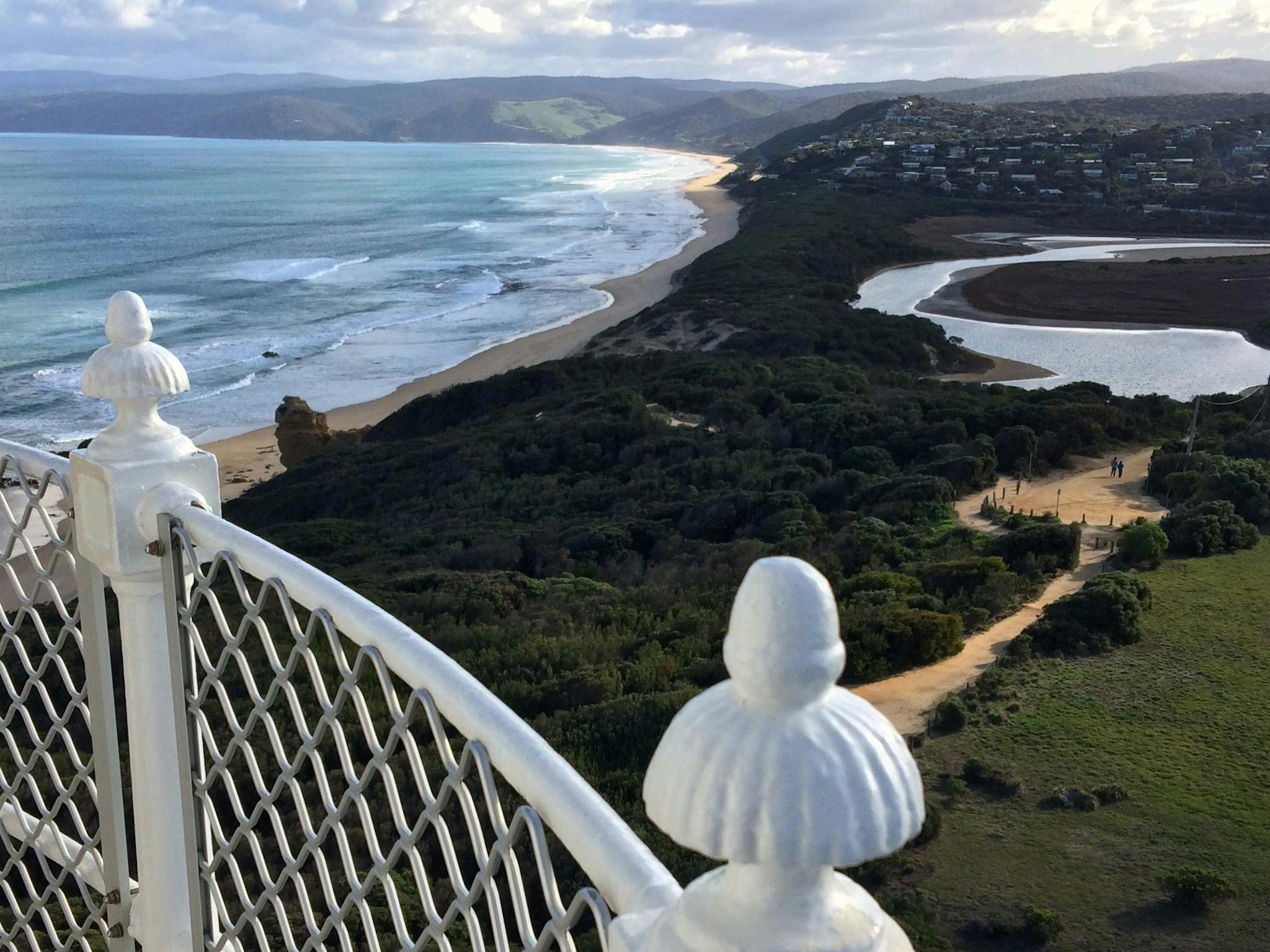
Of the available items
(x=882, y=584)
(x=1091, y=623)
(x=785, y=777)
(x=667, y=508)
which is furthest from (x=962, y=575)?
(x=785, y=777)

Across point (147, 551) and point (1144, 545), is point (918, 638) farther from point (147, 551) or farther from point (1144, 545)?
point (147, 551)

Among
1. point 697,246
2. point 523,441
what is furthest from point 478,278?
point 523,441

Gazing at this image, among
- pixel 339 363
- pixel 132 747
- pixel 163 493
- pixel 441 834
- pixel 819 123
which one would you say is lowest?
pixel 339 363

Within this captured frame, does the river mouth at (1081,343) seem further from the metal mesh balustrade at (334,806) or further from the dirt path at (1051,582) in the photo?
the metal mesh balustrade at (334,806)

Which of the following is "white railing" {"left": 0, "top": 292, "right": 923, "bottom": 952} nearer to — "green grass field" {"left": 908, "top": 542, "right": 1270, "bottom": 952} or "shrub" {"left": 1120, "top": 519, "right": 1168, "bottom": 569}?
"green grass field" {"left": 908, "top": 542, "right": 1270, "bottom": 952}

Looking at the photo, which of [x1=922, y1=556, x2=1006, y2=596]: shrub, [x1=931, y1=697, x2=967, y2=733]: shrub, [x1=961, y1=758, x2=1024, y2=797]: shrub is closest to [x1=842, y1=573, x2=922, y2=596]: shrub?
[x1=922, y1=556, x2=1006, y2=596]: shrub

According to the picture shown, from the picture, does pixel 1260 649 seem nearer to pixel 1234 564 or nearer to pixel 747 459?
pixel 1234 564
